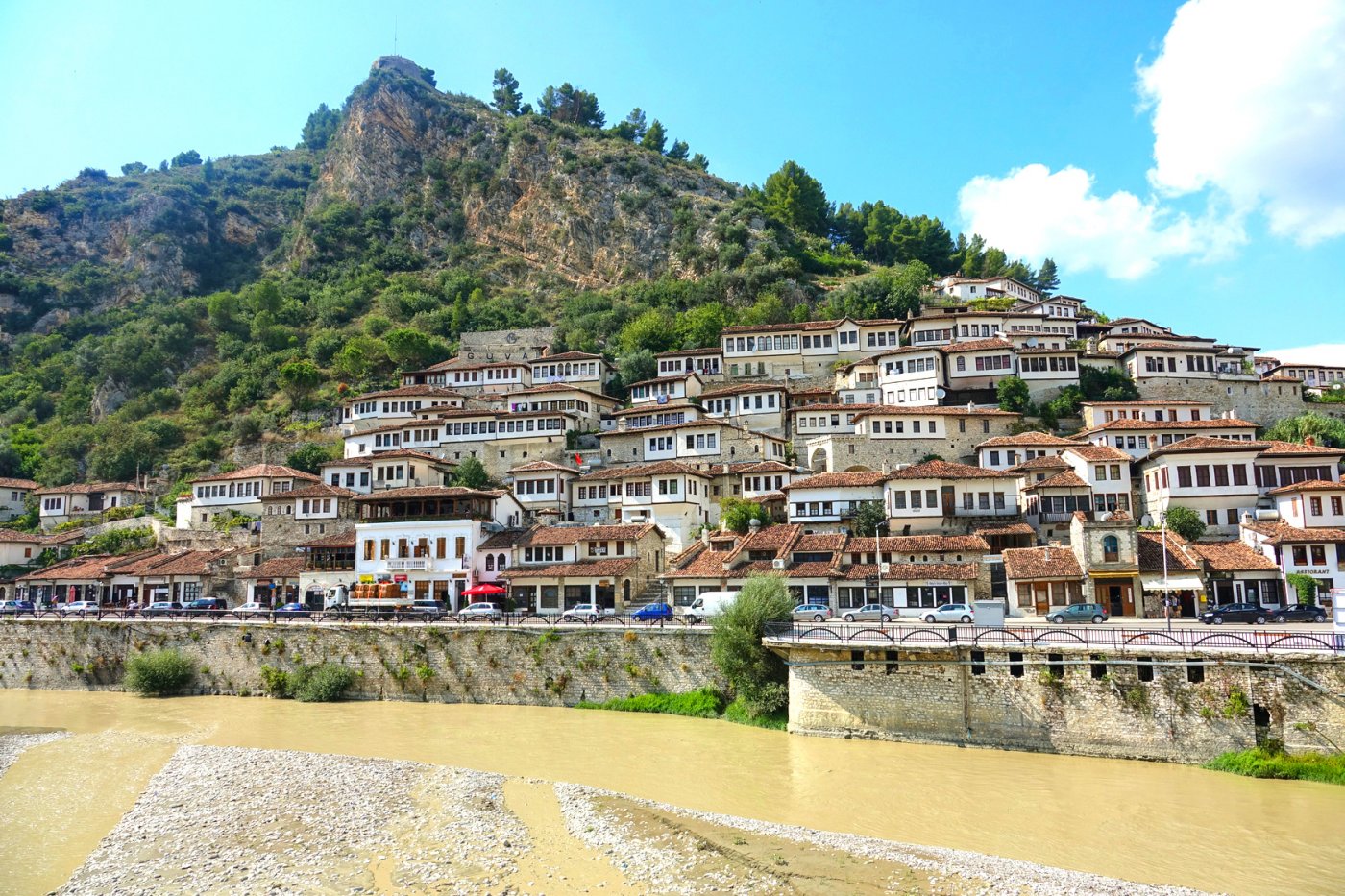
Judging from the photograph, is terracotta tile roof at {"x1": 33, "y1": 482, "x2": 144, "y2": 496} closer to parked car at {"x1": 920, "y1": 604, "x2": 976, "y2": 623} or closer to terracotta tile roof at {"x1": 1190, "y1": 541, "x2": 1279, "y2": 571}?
parked car at {"x1": 920, "y1": 604, "x2": 976, "y2": 623}

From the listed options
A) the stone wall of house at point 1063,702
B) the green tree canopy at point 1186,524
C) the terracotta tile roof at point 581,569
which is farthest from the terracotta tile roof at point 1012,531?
the stone wall of house at point 1063,702

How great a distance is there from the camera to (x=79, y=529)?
64.6 m

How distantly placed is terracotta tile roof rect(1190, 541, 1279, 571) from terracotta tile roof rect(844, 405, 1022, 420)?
17929 mm

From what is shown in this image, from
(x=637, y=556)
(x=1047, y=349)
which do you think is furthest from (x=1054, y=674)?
(x=1047, y=349)

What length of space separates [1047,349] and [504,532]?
1620 inches

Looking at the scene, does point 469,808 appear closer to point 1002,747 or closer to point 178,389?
point 1002,747

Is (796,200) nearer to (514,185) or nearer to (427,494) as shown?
(514,185)

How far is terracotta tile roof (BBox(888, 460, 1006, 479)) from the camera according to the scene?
4503cm

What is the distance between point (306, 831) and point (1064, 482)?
3849 cm

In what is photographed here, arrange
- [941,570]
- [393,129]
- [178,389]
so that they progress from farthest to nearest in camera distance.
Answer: [393,129] → [178,389] → [941,570]

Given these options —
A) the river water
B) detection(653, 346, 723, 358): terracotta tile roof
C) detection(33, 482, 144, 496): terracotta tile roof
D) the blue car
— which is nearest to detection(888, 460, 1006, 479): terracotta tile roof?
the blue car

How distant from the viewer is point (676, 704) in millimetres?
31125

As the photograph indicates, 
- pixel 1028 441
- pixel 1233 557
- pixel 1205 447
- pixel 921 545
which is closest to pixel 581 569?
pixel 921 545

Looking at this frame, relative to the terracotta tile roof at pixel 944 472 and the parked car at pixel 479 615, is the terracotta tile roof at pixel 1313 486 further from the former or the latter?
the parked car at pixel 479 615
